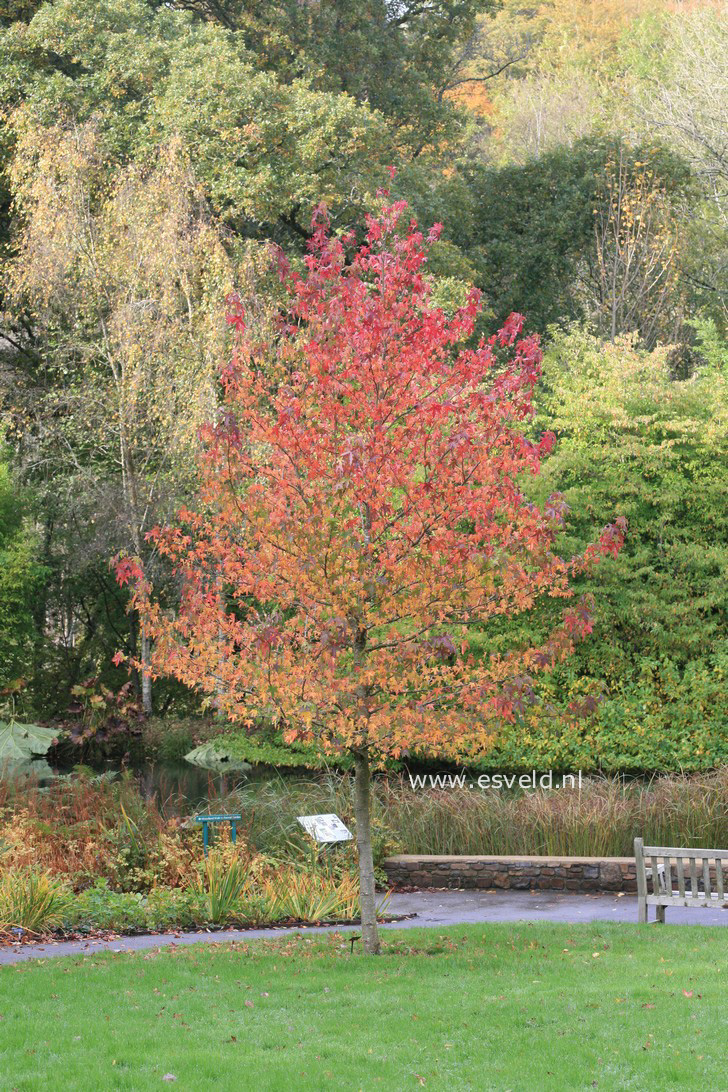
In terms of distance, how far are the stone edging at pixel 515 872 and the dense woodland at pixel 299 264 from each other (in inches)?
73.5

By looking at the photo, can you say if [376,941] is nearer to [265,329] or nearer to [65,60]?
[265,329]

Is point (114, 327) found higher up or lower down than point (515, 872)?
higher up

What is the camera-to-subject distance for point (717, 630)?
18.8 meters

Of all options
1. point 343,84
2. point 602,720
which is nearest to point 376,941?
point 602,720

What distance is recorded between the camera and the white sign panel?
10.8 m

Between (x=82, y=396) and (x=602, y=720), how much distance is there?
11594mm

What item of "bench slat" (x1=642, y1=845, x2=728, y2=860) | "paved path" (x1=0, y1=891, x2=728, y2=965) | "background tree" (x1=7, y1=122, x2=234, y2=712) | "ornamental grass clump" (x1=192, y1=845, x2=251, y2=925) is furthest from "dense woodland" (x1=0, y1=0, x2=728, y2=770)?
"ornamental grass clump" (x1=192, y1=845, x2=251, y2=925)

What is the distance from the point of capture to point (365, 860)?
869 cm

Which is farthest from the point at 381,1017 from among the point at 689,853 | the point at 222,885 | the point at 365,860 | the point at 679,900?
the point at 222,885

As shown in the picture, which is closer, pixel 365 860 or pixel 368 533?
pixel 368 533

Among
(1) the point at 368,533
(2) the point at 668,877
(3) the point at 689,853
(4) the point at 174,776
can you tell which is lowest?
(4) the point at 174,776

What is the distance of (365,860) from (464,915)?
2405 millimetres

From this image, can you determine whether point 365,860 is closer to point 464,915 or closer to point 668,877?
point 464,915

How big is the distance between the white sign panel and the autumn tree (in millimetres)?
2112
